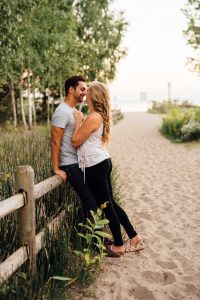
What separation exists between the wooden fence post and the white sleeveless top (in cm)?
85

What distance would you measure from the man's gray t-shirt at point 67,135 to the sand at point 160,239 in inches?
47.2

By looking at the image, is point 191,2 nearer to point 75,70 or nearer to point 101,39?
point 75,70

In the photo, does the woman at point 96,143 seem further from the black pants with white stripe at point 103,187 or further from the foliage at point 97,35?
the foliage at point 97,35

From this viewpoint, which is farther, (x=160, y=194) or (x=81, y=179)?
(x=160, y=194)

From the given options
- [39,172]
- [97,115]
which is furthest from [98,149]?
[39,172]

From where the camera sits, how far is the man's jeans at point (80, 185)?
13.3ft

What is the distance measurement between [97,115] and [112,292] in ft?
5.60

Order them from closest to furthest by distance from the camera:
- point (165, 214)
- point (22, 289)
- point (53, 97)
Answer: point (22, 289)
point (165, 214)
point (53, 97)

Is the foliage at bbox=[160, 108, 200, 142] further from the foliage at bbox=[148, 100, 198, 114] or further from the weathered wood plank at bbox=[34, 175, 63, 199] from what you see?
the foliage at bbox=[148, 100, 198, 114]

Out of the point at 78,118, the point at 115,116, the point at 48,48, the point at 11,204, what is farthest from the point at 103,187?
the point at 115,116

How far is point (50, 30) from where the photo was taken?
20234 mm

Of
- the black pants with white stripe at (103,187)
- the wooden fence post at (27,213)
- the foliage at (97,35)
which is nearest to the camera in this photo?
the wooden fence post at (27,213)

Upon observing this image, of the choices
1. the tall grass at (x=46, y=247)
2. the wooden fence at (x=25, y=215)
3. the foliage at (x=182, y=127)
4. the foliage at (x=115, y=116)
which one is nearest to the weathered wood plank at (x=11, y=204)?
the wooden fence at (x=25, y=215)

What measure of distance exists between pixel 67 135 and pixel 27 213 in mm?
1099
